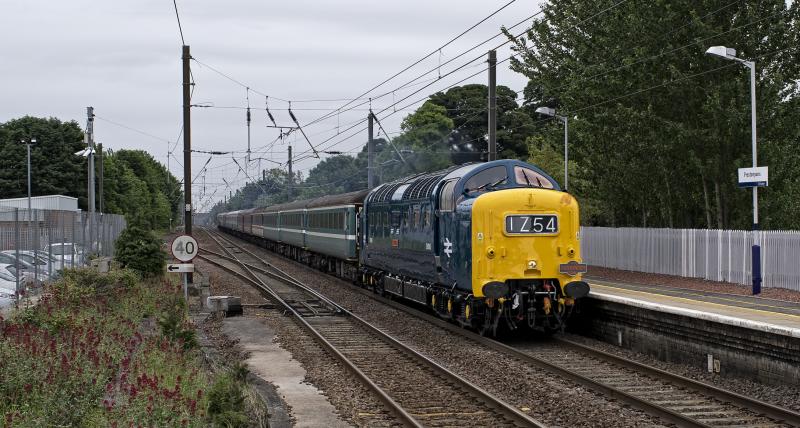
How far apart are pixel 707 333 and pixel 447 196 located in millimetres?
6141

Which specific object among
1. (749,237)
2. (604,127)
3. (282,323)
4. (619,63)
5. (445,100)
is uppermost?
(445,100)

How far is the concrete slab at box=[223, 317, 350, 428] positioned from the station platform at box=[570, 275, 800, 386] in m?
6.12

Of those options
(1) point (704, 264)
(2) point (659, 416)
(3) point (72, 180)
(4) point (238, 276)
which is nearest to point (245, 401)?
(2) point (659, 416)

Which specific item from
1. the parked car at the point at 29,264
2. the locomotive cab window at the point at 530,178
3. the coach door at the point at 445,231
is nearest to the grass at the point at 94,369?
the parked car at the point at 29,264

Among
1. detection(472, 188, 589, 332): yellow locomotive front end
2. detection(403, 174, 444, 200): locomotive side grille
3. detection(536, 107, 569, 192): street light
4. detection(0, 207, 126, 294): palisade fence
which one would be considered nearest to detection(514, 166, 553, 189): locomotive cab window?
detection(472, 188, 589, 332): yellow locomotive front end

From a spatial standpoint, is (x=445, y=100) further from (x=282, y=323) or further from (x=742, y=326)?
(x=742, y=326)

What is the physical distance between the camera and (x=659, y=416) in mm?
10430

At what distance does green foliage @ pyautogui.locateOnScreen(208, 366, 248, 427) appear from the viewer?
8719 millimetres

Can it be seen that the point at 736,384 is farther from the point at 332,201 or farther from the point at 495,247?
the point at 332,201

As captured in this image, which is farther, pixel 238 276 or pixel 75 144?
pixel 75 144

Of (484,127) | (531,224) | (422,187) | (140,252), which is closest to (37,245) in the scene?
(422,187)

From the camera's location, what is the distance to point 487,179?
1720 cm

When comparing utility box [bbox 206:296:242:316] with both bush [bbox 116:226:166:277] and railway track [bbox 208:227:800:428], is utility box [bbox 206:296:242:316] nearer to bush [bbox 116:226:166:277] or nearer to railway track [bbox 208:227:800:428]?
bush [bbox 116:226:166:277]

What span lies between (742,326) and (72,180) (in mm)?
67781
